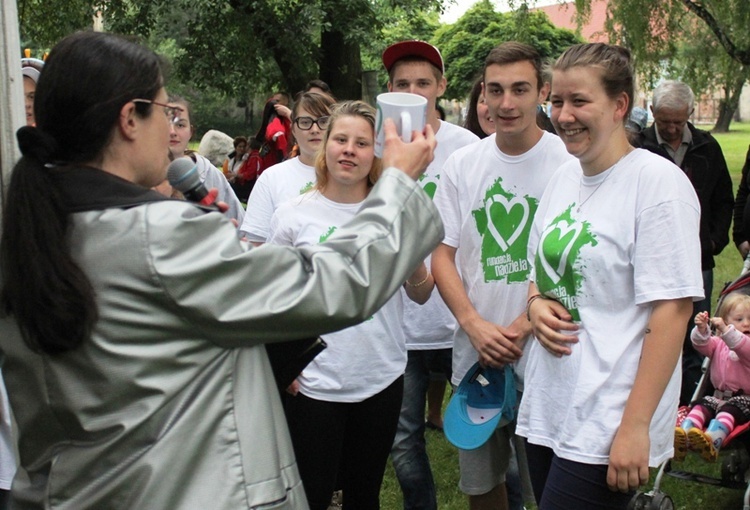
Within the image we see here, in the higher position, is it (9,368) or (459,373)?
(9,368)

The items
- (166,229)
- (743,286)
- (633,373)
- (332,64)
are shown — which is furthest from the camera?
(332,64)

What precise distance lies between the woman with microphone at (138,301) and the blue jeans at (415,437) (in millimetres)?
2335

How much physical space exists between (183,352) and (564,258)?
1.43m

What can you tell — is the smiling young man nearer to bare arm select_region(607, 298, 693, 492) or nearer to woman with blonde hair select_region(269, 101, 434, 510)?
woman with blonde hair select_region(269, 101, 434, 510)

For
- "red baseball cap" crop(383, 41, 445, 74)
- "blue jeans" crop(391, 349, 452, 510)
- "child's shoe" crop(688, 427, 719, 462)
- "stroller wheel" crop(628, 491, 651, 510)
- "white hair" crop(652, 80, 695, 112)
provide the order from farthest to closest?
"white hair" crop(652, 80, 695, 112)
"child's shoe" crop(688, 427, 719, 462)
"red baseball cap" crop(383, 41, 445, 74)
"blue jeans" crop(391, 349, 452, 510)
"stroller wheel" crop(628, 491, 651, 510)

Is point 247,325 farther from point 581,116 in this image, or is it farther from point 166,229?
point 581,116

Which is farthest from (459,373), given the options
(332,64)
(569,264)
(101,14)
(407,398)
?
(101,14)

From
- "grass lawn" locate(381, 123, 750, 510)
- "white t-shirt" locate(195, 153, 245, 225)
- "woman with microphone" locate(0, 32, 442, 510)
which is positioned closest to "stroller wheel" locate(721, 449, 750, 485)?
"grass lawn" locate(381, 123, 750, 510)

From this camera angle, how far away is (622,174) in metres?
2.95

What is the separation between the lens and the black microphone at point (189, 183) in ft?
7.31

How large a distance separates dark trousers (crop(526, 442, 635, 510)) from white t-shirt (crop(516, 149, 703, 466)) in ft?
0.12

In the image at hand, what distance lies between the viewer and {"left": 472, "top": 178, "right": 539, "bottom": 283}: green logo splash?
3.84 metres

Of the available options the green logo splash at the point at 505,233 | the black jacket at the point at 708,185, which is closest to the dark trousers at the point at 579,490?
the green logo splash at the point at 505,233

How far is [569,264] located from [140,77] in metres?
1.50
